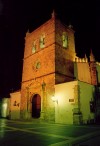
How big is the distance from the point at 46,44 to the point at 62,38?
108 inches

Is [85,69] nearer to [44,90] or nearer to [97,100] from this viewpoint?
[97,100]

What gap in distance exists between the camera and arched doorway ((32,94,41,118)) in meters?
22.1

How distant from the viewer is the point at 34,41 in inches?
1027

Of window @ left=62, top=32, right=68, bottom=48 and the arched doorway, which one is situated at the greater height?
window @ left=62, top=32, right=68, bottom=48

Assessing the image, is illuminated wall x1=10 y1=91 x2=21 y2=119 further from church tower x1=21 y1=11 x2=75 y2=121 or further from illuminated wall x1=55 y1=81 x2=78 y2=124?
illuminated wall x1=55 y1=81 x2=78 y2=124

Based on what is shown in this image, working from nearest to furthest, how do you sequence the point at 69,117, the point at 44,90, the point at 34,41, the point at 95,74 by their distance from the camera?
Result: the point at 69,117 → the point at 44,90 → the point at 95,74 → the point at 34,41

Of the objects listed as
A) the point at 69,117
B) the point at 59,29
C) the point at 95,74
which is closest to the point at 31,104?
the point at 69,117

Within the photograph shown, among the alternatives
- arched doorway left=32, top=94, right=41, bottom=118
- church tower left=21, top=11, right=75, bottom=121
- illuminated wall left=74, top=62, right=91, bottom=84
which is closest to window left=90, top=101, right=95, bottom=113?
church tower left=21, top=11, right=75, bottom=121

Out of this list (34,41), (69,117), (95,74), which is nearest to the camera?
(69,117)

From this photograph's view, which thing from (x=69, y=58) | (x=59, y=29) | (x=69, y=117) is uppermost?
(x=59, y=29)

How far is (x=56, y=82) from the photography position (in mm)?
20047

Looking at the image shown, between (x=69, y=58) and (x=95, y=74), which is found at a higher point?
(x=69, y=58)

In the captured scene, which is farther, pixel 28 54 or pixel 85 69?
pixel 28 54

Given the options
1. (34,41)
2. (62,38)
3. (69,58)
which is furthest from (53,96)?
(34,41)
